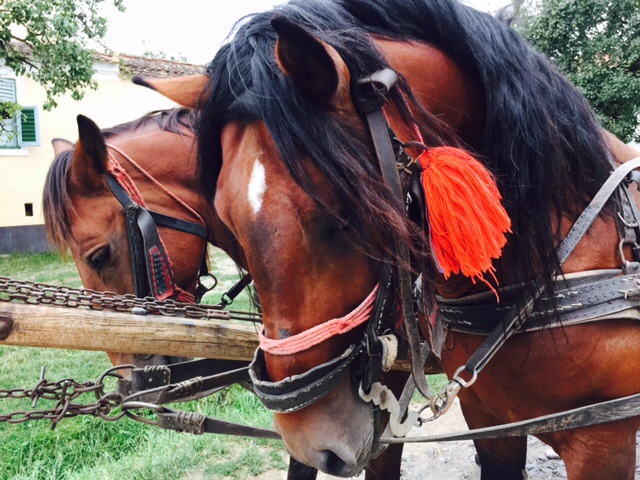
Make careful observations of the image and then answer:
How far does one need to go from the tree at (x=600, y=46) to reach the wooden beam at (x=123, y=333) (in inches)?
275

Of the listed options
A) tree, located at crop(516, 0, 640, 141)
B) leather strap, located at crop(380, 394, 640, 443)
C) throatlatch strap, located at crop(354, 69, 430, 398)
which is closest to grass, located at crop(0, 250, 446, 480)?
throatlatch strap, located at crop(354, 69, 430, 398)

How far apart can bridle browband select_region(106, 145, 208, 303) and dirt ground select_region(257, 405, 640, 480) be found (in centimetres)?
144

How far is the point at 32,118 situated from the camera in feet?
34.4

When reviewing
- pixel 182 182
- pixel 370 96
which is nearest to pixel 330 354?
pixel 370 96

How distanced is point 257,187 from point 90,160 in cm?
148

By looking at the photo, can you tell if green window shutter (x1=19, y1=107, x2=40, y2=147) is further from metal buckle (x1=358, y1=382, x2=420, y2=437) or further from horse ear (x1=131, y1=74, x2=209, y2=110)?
metal buckle (x1=358, y1=382, x2=420, y2=437)

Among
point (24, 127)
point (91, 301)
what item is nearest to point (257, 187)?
point (91, 301)

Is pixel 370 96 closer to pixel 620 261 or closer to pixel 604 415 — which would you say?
pixel 620 261

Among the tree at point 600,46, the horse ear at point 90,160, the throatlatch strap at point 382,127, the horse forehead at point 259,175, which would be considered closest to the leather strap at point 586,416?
the throatlatch strap at point 382,127

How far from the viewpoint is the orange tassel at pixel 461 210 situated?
112 cm

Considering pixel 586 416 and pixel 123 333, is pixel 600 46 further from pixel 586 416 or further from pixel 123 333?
pixel 123 333

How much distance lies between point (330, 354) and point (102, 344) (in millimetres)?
991

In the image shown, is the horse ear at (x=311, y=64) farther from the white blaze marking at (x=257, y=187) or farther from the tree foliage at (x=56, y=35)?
the tree foliage at (x=56, y=35)

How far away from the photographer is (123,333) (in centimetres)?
175
